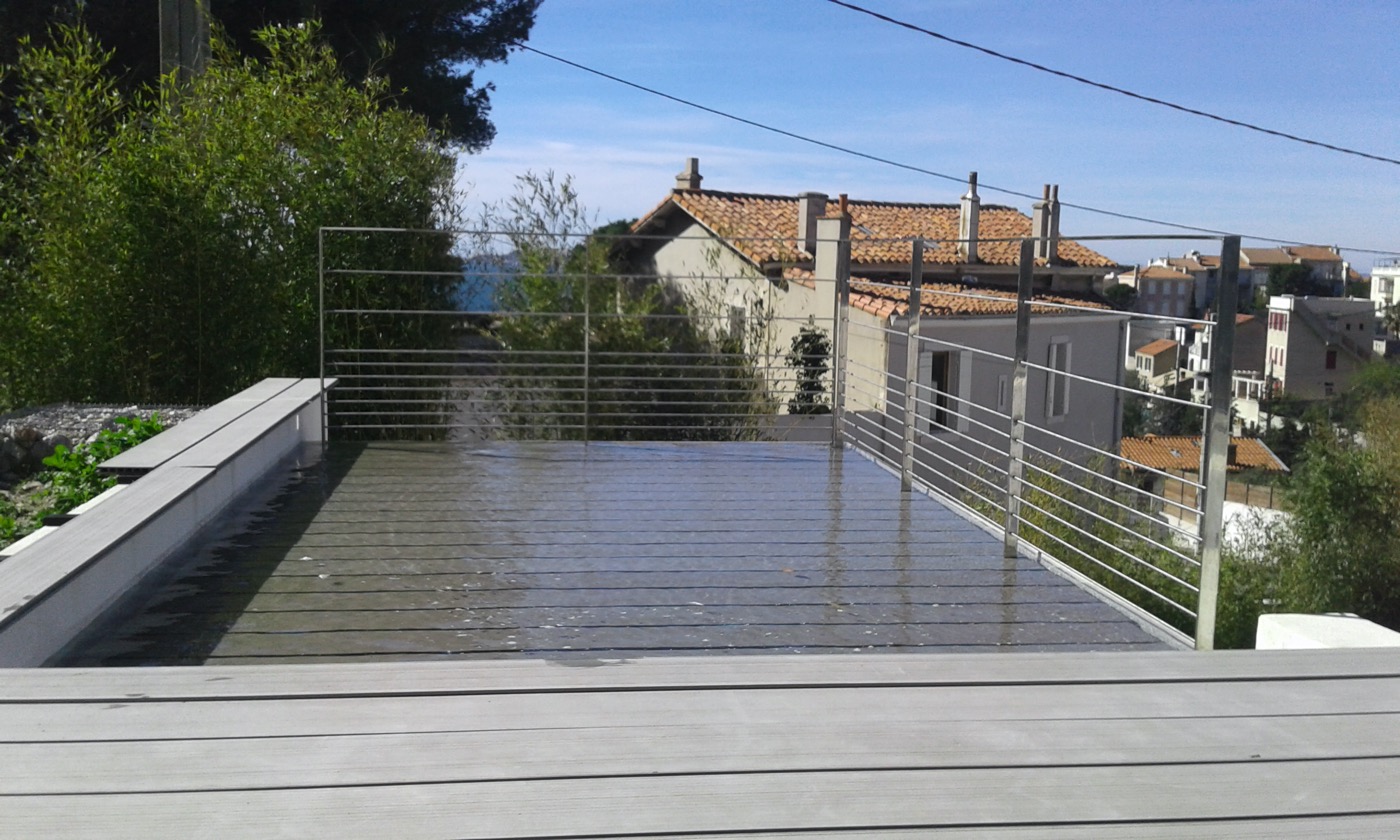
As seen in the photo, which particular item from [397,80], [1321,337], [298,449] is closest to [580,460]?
[298,449]

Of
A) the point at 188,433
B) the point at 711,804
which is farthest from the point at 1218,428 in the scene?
the point at 188,433

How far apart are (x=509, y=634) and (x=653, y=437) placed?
5.17 m

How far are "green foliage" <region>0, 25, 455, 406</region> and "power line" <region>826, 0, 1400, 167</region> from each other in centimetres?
521

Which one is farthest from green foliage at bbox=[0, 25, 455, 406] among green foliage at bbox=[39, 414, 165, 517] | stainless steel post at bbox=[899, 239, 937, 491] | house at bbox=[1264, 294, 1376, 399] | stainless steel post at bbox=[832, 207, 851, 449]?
house at bbox=[1264, 294, 1376, 399]

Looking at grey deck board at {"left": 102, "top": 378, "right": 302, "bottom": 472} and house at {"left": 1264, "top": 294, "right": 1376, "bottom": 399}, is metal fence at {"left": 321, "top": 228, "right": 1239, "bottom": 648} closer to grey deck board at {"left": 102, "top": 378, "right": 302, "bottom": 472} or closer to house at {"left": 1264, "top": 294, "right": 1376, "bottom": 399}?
grey deck board at {"left": 102, "top": 378, "right": 302, "bottom": 472}

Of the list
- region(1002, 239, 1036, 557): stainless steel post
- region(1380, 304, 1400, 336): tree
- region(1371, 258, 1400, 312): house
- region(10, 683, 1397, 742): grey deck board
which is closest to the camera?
region(10, 683, 1397, 742): grey deck board

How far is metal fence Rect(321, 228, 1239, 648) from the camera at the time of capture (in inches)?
120

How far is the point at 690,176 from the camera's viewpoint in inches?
681

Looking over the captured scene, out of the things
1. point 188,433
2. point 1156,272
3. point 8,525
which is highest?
point 1156,272

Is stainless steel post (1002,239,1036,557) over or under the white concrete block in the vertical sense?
over

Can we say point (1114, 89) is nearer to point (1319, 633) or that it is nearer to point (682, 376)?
point (682, 376)

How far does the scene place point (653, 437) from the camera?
803cm

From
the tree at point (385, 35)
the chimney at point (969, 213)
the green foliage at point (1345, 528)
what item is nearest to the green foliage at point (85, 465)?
the tree at point (385, 35)

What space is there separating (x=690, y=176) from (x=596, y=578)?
14.4 m
